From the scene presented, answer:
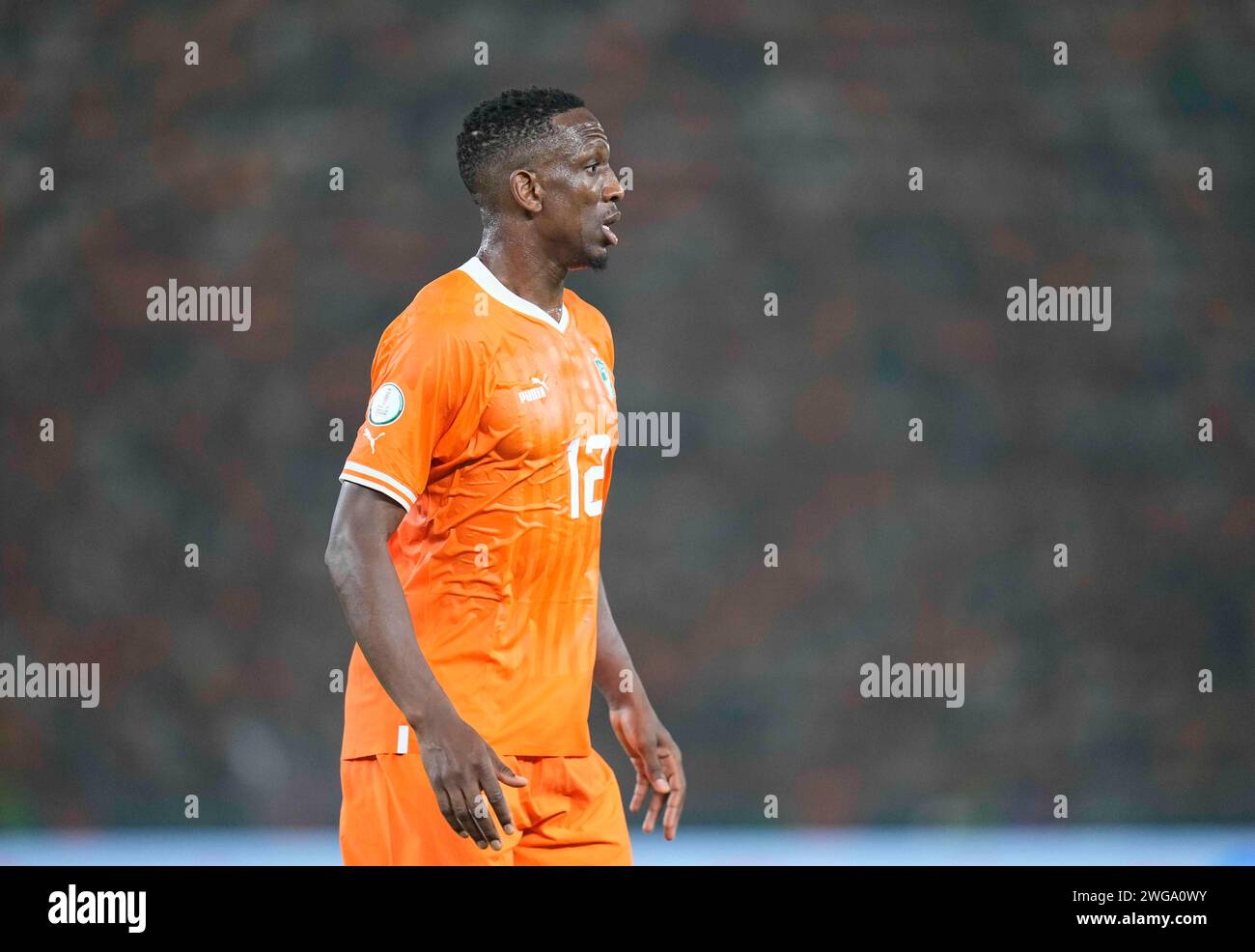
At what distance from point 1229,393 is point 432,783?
4.67m

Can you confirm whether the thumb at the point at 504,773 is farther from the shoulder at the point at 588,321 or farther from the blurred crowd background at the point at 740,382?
the blurred crowd background at the point at 740,382

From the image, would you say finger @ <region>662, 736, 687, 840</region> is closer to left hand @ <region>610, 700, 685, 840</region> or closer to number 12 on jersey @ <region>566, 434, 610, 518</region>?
left hand @ <region>610, 700, 685, 840</region>

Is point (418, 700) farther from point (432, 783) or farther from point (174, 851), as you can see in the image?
point (174, 851)

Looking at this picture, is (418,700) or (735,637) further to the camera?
(735,637)

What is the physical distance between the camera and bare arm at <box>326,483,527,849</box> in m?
2.39

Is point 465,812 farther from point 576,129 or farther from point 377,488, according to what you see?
point 576,129

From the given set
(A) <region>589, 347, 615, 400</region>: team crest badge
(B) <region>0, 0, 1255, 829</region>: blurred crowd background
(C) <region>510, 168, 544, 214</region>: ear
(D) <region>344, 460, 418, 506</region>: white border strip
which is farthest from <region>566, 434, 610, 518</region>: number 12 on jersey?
(B) <region>0, 0, 1255, 829</region>: blurred crowd background

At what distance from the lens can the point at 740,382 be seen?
607 cm

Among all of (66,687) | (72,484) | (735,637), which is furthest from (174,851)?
(735,637)

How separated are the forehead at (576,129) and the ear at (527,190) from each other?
0.09 meters

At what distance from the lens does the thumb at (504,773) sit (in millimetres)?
2436

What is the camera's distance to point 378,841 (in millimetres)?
2586

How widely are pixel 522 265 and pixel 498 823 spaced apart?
3.36ft

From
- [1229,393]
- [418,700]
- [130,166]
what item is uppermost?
[130,166]
